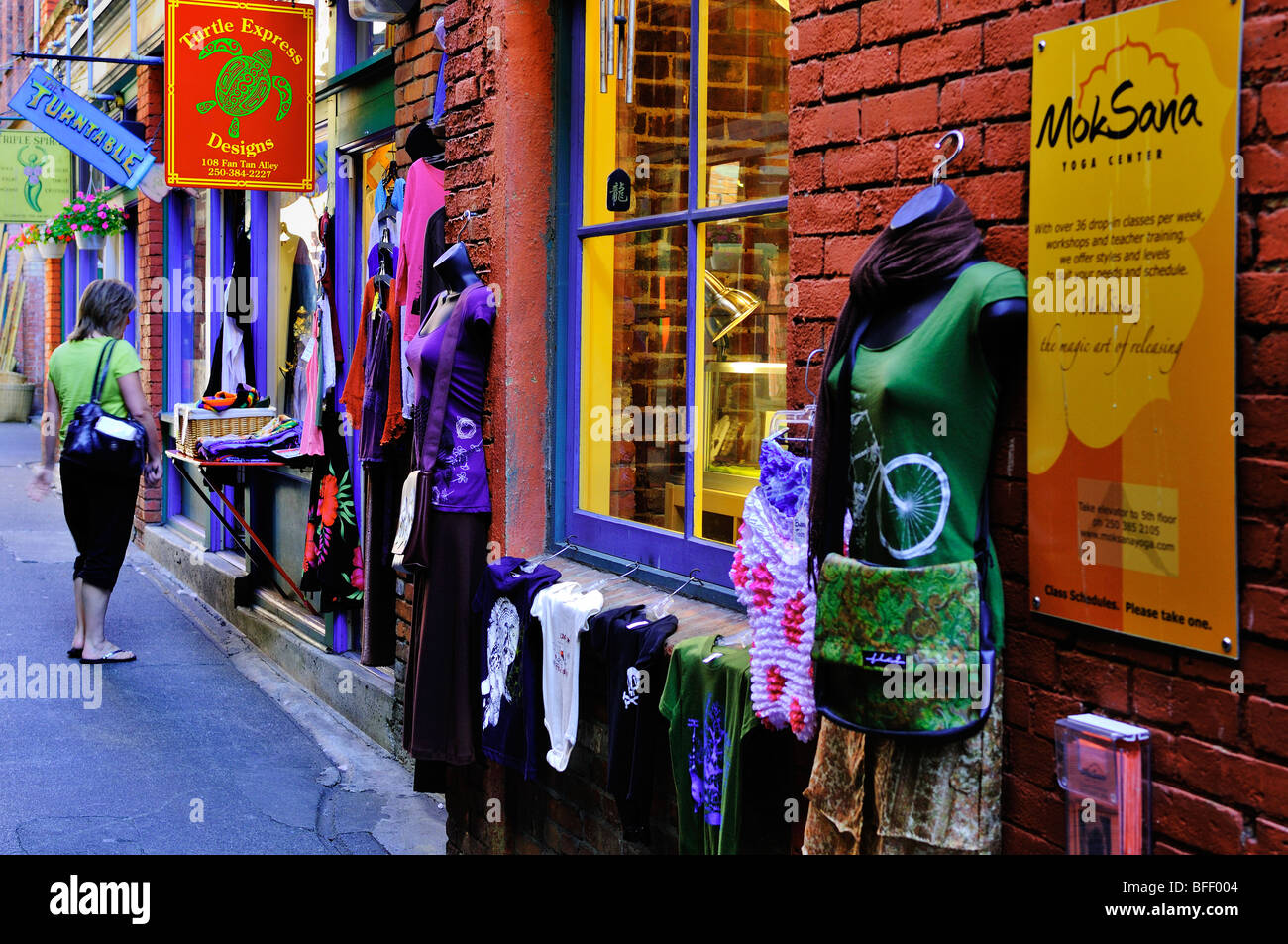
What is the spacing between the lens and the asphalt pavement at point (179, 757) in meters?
5.25

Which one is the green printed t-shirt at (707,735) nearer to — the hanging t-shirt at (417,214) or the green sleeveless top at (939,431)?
the green sleeveless top at (939,431)

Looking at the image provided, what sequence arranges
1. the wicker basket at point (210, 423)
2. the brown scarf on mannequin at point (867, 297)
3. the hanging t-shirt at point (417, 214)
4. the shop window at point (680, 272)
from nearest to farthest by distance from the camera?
1. the brown scarf on mannequin at point (867, 297)
2. the shop window at point (680, 272)
3. the hanging t-shirt at point (417, 214)
4. the wicker basket at point (210, 423)

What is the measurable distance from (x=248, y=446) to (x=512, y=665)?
382 centimetres

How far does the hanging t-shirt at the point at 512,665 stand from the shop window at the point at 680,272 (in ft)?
1.13

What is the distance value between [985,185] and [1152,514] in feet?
2.48

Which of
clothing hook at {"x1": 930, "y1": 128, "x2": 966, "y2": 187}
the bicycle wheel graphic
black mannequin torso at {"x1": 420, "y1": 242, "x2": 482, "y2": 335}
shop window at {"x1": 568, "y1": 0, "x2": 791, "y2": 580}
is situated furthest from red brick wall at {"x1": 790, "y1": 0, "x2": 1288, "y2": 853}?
black mannequin torso at {"x1": 420, "y1": 242, "x2": 482, "y2": 335}

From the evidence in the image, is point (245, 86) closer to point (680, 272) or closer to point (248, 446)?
point (248, 446)

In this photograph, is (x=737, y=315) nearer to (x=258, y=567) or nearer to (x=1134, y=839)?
(x=1134, y=839)

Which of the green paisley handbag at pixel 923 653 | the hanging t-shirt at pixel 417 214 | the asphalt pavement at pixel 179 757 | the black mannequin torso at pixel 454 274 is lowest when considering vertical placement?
Result: the asphalt pavement at pixel 179 757

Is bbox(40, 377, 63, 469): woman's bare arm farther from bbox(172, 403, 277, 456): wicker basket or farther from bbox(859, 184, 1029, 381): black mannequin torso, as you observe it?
bbox(859, 184, 1029, 381): black mannequin torso

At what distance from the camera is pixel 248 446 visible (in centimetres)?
766

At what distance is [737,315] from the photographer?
13.0 ft

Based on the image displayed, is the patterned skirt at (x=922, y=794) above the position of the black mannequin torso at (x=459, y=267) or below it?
below

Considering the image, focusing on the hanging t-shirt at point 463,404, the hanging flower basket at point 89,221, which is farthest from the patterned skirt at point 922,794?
the hanging flower basket at point 89,221
